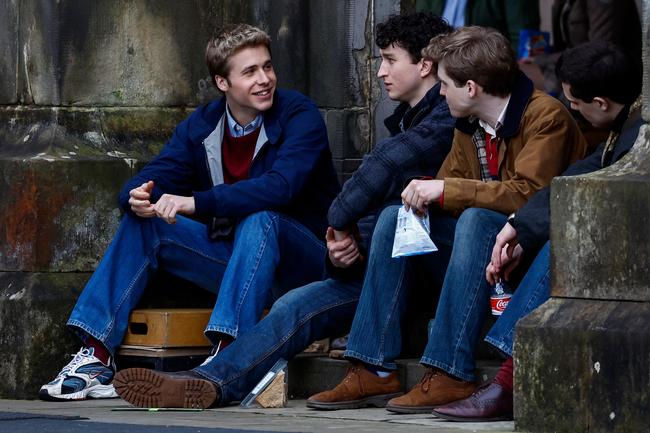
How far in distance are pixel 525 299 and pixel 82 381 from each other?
2.10 meters

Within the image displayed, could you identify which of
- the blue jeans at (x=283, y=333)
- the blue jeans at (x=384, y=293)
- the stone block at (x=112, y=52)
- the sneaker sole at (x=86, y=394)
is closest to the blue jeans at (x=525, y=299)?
the blue jeans at (x=384, y=293)

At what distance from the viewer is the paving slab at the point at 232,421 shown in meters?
5.27

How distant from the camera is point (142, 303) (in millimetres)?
7074

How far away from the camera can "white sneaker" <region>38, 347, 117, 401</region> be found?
6691 millimetres

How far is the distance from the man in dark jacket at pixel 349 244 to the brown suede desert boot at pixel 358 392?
4 cm

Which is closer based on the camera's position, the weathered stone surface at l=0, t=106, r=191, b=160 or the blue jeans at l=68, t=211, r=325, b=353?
the blue jeans at l=68, t=211, r=325, b=353

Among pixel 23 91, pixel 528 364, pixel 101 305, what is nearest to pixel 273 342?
pixel 101 305

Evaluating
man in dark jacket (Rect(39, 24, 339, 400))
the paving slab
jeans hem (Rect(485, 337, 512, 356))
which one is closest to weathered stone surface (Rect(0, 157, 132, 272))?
man in dark jacket (Rect(39, 24, 339, 400))

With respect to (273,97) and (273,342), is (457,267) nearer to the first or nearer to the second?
(273,342)

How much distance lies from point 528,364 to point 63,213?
2.69m

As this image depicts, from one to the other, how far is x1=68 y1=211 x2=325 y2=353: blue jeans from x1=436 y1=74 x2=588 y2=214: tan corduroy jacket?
0.91 m

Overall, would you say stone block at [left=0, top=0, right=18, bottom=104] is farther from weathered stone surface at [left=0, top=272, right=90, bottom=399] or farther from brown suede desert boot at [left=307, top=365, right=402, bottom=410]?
brown suede desert boot at [left=307, top=365, right=402, bottom=410]

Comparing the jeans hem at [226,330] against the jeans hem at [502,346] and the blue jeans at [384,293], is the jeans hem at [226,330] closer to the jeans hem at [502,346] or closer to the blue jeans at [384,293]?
the blue jeans at [384,293]

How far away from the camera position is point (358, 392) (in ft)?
19.6
